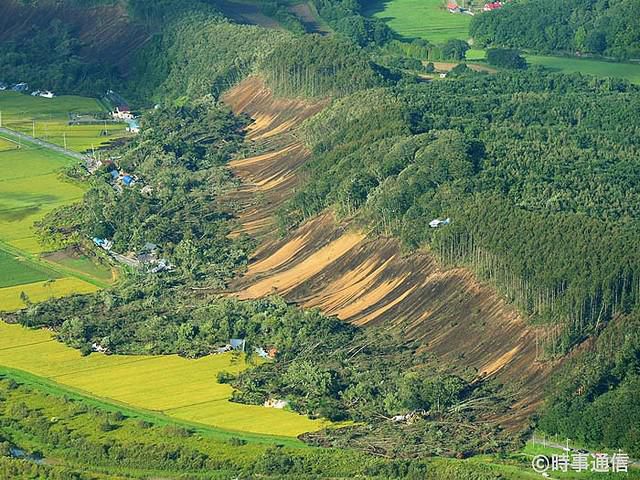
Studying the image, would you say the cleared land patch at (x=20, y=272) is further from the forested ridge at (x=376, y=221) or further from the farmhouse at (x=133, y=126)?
the farmhouse at (x=133, y=126)

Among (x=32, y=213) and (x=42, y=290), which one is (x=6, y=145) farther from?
(x=42, y=290)

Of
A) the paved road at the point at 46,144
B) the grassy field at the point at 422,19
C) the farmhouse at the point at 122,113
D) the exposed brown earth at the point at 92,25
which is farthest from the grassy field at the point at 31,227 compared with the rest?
the grassy field at the point at 422,19

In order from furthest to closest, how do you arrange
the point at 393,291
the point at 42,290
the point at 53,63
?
1. the point at 53,63
2. the point at 42,290
3. the point at 393,291

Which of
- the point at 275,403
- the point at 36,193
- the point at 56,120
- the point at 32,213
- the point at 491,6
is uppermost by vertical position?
the point at 275,403

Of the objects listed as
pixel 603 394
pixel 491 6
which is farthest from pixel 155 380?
pixel 491 6

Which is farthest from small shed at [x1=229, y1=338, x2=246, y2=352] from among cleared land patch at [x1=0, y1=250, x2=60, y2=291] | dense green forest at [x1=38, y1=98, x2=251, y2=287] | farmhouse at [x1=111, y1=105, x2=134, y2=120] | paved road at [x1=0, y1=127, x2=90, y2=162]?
farmhouse at [x1=111, y1=105, x2=134, y2=120]

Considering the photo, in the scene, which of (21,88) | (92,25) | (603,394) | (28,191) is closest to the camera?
(603,394)
